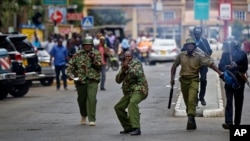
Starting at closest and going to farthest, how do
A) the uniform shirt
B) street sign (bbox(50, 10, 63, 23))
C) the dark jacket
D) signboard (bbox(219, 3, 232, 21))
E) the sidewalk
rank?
the dark jacket → the uniform shirt → the sidewalk → signboard (bbox(219, 3, 232, 21)) → street sign (bbox(50, 10, 63, 23))

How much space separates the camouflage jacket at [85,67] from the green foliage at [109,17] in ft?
185

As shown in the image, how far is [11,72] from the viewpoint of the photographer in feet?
80.1

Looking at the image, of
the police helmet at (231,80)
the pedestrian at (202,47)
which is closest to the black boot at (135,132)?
the police helmet at (231,80)

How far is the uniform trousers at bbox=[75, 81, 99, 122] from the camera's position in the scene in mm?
17516

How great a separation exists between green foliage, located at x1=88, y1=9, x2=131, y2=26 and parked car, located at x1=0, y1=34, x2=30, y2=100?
47528mm

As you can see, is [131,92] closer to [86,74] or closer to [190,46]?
[190,46]

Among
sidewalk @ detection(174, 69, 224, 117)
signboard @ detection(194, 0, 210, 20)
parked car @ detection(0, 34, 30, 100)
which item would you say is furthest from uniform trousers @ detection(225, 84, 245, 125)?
signboard @ detection(194, 0, 210, 20)

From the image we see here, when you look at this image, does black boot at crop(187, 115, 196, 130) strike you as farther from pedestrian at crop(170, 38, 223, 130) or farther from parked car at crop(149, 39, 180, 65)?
parked car at crop(149, 39, 180, 65)

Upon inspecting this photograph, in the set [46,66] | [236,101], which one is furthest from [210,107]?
[46,66]

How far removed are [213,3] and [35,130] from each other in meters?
15.2

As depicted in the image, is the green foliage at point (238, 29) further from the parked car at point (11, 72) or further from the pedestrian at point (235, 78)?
the pedestrian at point (235, 78)

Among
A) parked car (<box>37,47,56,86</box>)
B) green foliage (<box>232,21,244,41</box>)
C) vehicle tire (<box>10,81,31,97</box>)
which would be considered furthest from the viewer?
parked car (<box>37,47,56,86</box>)

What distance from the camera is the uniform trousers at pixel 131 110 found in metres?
15.6

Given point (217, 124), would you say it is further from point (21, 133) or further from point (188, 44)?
point (21, 133)
